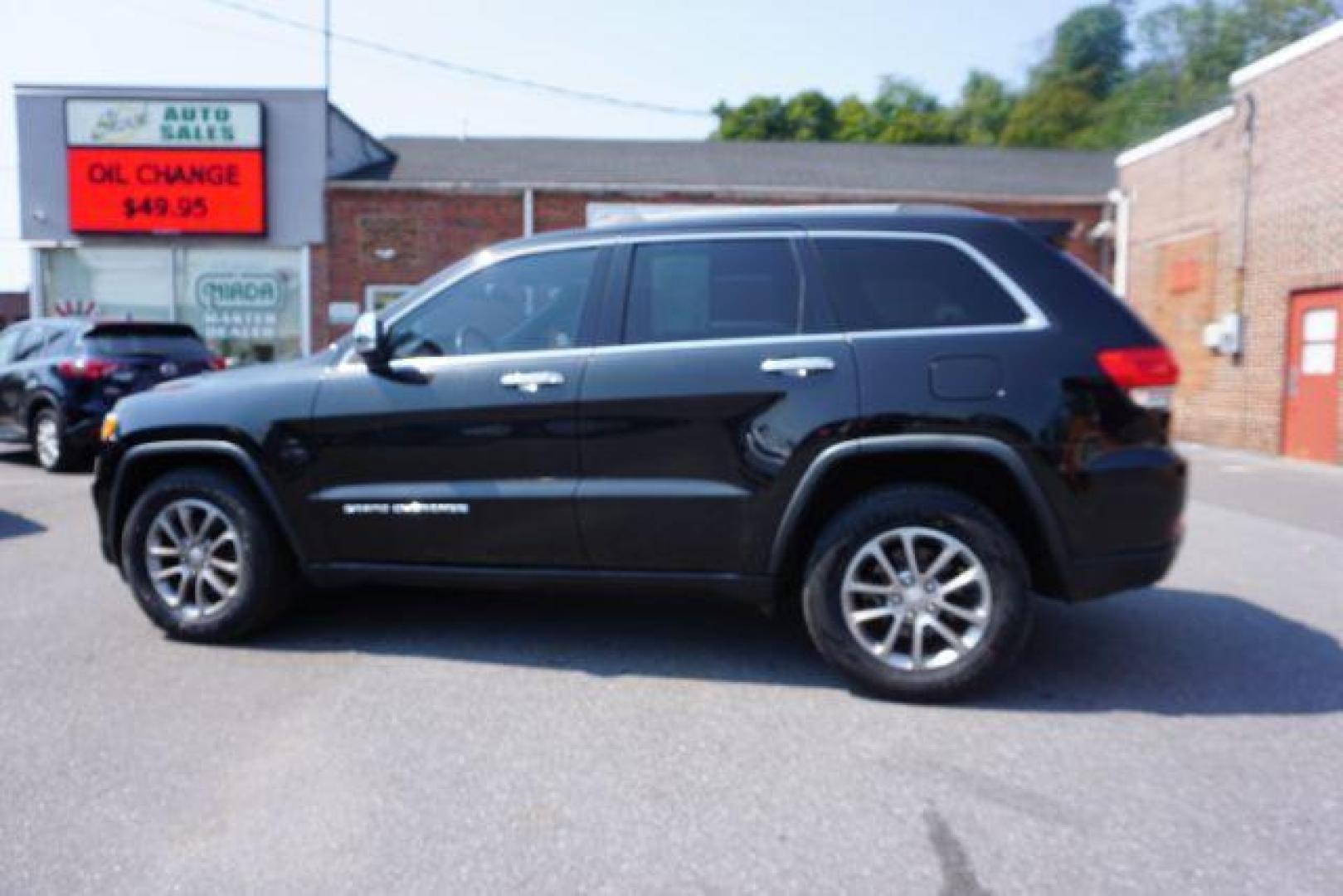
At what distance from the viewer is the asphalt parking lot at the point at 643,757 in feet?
8.86

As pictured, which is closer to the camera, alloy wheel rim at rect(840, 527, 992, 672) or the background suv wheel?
alloy wheel rim at rect(840, 527, 992, 672)

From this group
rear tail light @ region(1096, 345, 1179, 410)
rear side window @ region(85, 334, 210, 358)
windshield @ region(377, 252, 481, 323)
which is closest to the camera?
rear tail light @ region(1096, 345, 1179, 410)

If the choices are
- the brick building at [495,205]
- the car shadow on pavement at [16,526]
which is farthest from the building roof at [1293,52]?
the car shadow on pavement at [16,526]

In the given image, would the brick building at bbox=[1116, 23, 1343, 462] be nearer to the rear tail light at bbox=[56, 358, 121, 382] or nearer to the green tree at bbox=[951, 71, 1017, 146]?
the rear tail light at bbox=[56, 358, 121, 382]

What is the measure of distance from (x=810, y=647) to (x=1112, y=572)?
1.41 metres

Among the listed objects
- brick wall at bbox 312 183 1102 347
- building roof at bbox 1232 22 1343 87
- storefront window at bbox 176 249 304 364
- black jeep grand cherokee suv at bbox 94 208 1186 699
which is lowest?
black jeep grand cherokee suv at bbox 94 208 1186 699

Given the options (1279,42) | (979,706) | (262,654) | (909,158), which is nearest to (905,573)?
(979,706)

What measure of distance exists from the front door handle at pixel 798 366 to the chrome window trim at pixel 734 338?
0.09 meters

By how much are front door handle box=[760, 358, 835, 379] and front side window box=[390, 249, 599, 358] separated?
2.99 feet

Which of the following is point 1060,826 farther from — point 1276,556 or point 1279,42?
point 1279,42

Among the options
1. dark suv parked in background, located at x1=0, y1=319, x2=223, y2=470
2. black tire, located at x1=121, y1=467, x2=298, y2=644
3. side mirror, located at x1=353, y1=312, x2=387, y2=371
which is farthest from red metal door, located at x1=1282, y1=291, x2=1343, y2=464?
dark suv parked in background, located at x1=0, y1=319, x2=223, y2=470

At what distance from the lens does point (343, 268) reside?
19750mm

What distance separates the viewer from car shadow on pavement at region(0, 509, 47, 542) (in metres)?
7.27

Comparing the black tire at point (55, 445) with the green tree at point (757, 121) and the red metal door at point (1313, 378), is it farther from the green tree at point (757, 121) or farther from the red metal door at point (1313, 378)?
the green tree at point (757, 121)
